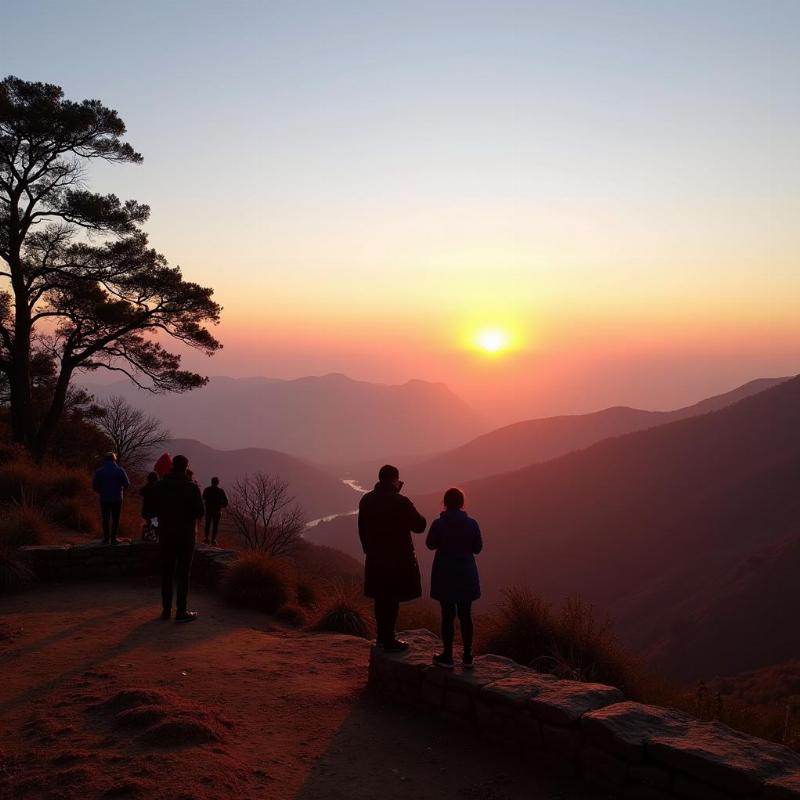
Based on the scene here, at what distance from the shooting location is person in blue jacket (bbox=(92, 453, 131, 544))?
421 inches

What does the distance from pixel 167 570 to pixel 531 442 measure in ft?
567

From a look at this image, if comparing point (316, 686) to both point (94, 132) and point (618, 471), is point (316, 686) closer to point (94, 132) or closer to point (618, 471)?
point (94, 132)

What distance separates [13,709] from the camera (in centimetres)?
561

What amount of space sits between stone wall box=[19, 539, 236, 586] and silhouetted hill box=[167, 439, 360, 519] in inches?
5389

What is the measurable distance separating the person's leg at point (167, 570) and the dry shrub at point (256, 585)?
1294 mm

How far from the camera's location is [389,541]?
20.4 feet

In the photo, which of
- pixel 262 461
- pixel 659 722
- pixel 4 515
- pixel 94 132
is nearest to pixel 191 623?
pixel 4 515

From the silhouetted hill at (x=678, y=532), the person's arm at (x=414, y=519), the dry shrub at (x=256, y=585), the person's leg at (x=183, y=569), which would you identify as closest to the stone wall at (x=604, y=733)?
the person's arm at (x=414, y=519)

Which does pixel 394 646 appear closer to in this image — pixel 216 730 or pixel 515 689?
pixel 515 689

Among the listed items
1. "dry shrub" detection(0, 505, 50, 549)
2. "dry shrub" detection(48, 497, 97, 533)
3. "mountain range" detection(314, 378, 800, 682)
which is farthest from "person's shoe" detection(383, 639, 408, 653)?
"mountain range" detection(314, 378, 800, 682)

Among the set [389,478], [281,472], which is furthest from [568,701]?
[281,472]

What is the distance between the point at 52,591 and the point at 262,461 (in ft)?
540

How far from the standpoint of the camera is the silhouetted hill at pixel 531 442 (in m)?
167

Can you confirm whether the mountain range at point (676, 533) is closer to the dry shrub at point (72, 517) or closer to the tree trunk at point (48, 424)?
the tree trunk at point (48, 424)
